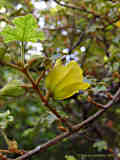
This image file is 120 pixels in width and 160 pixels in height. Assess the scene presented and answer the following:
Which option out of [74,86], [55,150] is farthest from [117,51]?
[55,150]

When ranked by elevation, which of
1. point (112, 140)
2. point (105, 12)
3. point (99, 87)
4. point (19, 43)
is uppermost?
point (105, 12)

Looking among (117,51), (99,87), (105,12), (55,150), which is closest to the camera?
(99,87)

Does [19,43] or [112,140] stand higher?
[19,43]

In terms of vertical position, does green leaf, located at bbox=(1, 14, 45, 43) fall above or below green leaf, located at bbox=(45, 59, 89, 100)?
above

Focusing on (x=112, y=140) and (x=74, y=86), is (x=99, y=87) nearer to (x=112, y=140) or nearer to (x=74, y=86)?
(x=74, y=86)

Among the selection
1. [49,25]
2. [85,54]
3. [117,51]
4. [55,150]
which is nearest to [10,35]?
[117,51]

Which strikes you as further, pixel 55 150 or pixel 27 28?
pixel 55 150

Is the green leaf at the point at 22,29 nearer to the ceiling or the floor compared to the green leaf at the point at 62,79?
nearer to the ceiling

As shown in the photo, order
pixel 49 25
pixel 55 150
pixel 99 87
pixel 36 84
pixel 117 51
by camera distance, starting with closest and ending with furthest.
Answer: pixel 36 84 < pixel 99 87 < pixel 117 51 < pixel 49 25 < pixel 55 150
